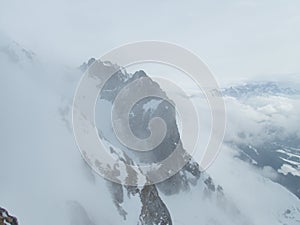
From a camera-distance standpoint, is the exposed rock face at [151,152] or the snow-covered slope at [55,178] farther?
the exposed rock face at [151,152]

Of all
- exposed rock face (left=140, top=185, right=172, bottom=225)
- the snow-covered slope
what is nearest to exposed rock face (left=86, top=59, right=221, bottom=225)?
exposed rock face (left=140, top=185, right=172, bottom=225)

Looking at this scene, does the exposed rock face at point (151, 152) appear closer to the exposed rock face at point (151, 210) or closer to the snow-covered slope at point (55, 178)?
the exposed rock face at point (151, 210)

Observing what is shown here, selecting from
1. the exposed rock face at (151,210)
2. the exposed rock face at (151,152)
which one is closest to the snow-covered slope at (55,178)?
the exposed rock face at (151,210)

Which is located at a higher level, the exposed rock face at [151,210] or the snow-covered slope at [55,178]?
the snow-covered slope at [55,178]

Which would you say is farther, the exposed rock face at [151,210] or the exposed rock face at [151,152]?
the exposed rock face at [151,152]

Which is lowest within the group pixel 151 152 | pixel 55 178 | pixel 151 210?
pixel 151 210

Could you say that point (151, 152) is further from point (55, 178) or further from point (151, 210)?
point (55, 178)

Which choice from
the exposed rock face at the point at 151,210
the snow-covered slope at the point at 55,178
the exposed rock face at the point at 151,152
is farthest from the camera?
the exposed rock face at the point at 151,152

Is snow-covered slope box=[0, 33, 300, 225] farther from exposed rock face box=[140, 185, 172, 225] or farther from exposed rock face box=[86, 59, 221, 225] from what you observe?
exposed rock face box=[86, 59, 221, 225]

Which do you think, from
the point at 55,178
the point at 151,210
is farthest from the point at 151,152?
the point at 55,178

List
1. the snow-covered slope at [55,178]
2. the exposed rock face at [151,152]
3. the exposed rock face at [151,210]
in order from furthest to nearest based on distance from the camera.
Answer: the exposed rock face at [151,152] < the exposed rock face at [151,210] < the snow-covered slope at [55,178]

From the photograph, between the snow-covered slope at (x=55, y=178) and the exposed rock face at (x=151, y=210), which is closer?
the snow-covered slope at (x=55, y=178)
